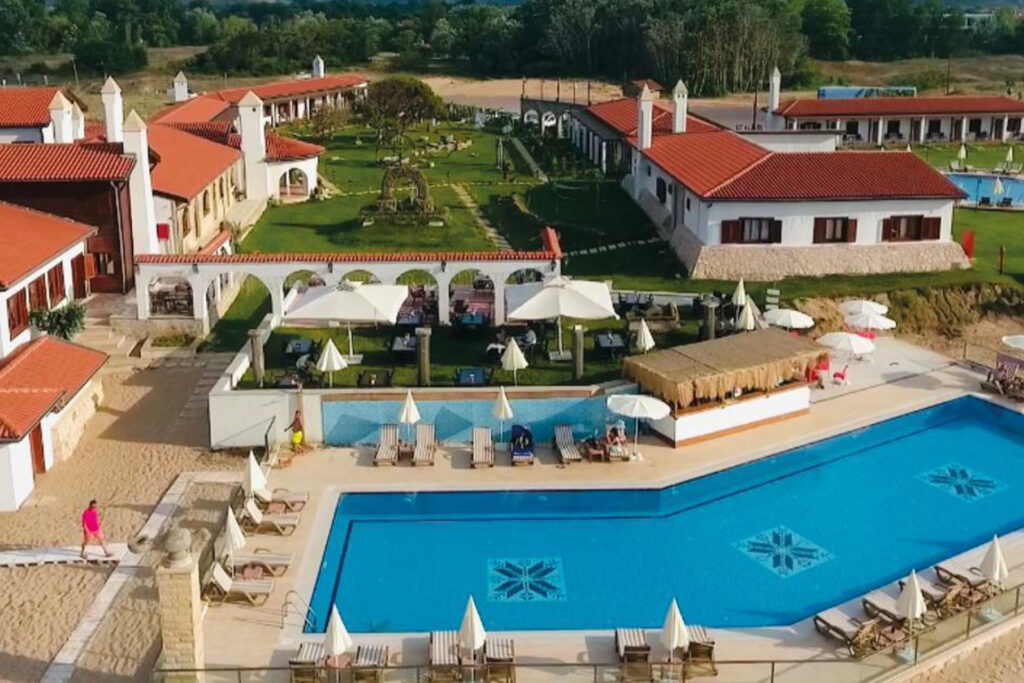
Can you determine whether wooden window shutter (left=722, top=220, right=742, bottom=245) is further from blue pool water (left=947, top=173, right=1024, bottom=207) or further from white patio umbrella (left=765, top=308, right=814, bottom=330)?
blue pool water (left=947, top=173, right=1024, bottom=207)

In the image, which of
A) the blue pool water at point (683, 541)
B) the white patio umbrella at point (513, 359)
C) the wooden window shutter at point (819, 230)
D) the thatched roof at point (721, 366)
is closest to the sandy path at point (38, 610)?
the blue pool water at point (683, 541)

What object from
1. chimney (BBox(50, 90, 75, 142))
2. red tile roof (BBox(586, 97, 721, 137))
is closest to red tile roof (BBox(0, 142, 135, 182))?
chimney (BBox(50, 90, 75, 142))

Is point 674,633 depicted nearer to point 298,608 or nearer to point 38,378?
point 298,608

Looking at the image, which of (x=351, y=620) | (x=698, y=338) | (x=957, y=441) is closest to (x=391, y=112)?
(x=698, y=338)

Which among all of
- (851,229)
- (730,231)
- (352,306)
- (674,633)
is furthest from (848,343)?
(674,633)

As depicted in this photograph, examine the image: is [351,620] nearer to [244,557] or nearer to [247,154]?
[244,557]

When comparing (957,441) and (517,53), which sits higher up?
(517,53)
